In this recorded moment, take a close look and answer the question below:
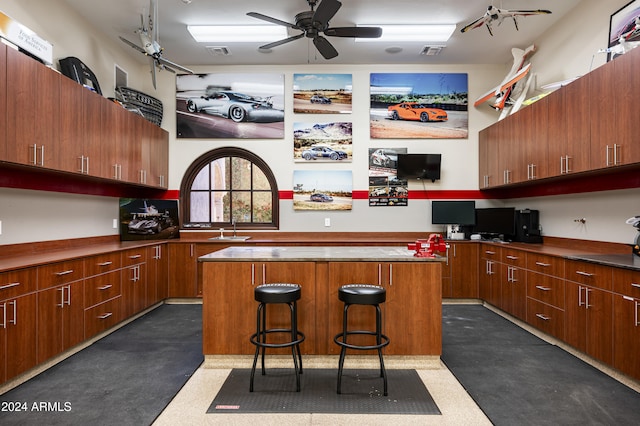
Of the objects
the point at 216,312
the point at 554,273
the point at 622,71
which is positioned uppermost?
the point at 622,71

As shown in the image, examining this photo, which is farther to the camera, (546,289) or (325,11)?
(546,289)

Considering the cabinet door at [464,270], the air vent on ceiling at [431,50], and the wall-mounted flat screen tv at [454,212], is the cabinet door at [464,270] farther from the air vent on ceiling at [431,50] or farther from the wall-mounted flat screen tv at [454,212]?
the air vent on ceiling at [431,50]

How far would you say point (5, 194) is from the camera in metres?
3.42

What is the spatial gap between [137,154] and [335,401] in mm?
4299

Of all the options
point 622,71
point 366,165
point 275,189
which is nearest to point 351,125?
point 366,165

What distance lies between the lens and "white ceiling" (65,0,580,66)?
430 centimetres

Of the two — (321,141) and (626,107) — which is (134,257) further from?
(626,107)

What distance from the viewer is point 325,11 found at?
10.8 feet

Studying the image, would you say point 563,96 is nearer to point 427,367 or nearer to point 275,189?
point 427,367

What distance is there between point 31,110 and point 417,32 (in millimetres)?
4630

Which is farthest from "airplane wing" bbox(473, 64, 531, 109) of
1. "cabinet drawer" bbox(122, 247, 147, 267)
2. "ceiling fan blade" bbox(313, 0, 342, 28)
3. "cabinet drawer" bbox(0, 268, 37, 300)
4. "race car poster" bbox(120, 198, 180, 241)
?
"cabinet drawer" bbox(0, 268, 37, 300)

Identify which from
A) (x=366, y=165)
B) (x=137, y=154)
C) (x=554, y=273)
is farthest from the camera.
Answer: (x=366, y=165)

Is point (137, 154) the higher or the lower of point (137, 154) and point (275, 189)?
the higher

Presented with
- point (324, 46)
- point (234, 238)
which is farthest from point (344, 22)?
point (234, 238)
